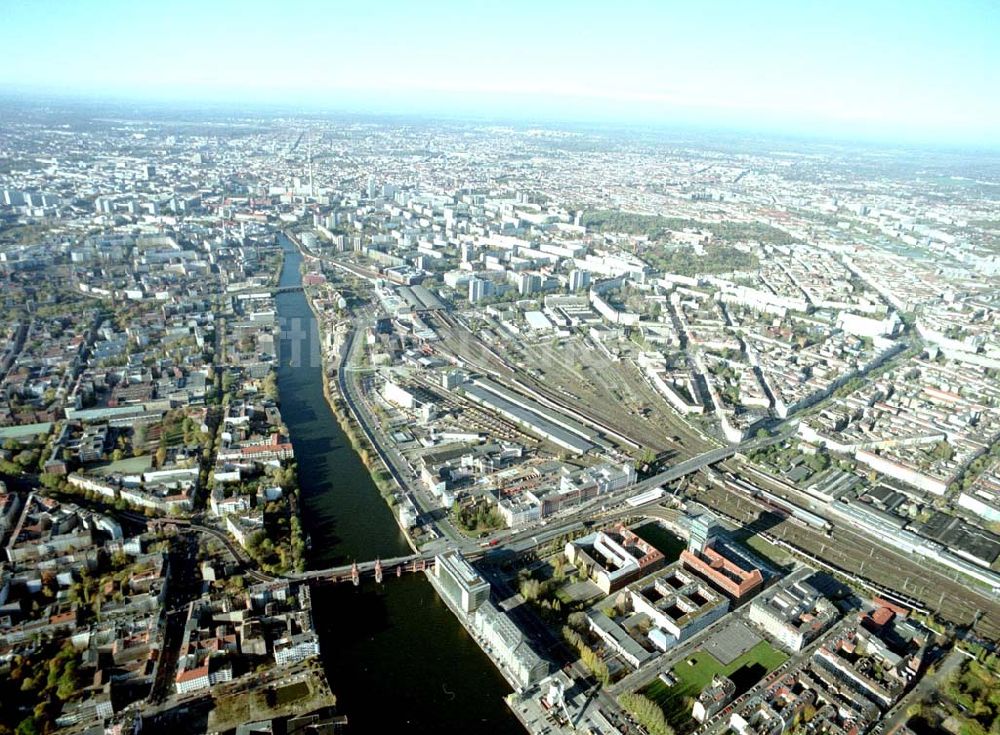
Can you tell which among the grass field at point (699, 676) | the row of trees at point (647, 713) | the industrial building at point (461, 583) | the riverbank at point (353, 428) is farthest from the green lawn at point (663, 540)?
the riverbank at point (353, 428)

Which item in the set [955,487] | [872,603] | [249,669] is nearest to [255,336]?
[249,669]

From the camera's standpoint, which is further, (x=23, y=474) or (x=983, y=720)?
(x=23, y=474)

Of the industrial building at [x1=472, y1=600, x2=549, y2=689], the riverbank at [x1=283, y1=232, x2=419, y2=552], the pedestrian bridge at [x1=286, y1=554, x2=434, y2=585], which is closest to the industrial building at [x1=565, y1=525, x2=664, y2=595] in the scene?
the industrial building at [x1=472, y1=600, x2=549, y2=689]

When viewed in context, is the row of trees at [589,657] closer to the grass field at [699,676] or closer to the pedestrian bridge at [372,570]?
the grass field at [699,676]

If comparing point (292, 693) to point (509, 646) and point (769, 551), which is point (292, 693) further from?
point (769, 551)

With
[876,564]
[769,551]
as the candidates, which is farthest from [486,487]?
[876,564]

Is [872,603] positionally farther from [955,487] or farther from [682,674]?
[955,487]

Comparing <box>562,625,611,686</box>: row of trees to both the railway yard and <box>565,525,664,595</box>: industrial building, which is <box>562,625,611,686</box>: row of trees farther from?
the railway yard
